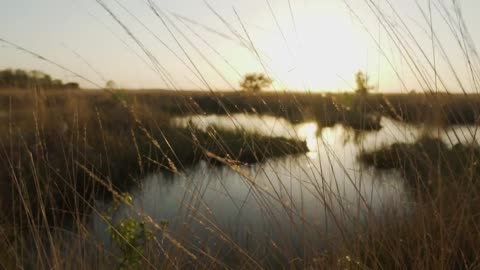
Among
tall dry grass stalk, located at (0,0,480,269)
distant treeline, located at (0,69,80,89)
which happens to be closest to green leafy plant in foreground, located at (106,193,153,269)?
tall dry grass stalk, located at (0,0,480,269)

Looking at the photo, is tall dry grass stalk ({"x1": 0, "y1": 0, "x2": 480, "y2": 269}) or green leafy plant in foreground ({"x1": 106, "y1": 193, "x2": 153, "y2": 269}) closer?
tall dry grass stalk ({"x1": 0, "y1": 0, "x2": 480, "y2": 269})

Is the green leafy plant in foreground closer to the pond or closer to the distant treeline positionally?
the pond

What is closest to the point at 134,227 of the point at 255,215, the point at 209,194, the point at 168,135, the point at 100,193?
the point at 255,215

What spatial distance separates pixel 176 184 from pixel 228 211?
5.01 ft

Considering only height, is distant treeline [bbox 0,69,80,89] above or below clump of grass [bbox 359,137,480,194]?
above

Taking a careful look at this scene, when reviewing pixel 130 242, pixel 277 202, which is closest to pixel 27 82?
pixel 130 242

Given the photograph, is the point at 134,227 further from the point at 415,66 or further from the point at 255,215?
the point at 255,215

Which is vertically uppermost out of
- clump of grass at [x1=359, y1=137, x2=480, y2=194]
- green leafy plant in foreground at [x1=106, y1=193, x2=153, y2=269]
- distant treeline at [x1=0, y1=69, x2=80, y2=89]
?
distant treeline at [x1=0, y1=69, x2=80, y2=89]

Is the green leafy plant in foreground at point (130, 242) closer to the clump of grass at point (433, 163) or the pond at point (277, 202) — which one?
the pond at point (277, 202)

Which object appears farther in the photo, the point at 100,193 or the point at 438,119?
the point at 100,193

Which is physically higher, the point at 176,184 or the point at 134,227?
the point at 134,227

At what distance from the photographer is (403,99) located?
2412mm

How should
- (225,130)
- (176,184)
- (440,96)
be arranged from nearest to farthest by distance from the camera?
(440,96)
(176,184)
(225,130)

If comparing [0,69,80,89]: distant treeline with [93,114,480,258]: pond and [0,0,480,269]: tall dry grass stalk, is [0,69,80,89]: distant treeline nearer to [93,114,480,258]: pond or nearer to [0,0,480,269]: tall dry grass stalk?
[0,0,480,269]: tall dry grass stalk
